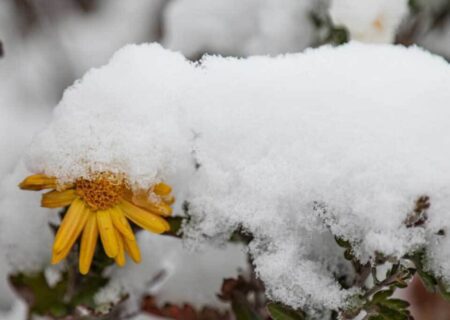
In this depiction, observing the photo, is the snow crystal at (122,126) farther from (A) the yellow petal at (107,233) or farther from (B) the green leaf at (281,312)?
(B) the green leaf at (281,312)

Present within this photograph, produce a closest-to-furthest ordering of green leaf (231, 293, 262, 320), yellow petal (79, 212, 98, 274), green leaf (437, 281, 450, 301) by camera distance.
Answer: green leaf (437, 281, 450, 301), yellow petal (79, 212, 98, 274), green leaf (231, 293, 262, 320)

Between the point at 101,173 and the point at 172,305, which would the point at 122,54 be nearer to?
the point at 101,173

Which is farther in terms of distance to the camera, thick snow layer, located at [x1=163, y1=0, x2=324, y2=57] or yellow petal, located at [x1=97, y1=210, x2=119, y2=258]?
thick snow layer, located at [x1=163, y1=0, x2=324, y2=57]

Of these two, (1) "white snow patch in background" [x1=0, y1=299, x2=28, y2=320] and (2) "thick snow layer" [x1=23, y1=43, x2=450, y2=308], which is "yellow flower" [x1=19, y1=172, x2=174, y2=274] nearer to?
(2) "thick snow layer" [x1=23, y1=43, x2=450, y2=308]

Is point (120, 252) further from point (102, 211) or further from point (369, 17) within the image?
point (369, 17)

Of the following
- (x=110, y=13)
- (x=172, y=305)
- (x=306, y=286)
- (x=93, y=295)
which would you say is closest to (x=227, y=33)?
(x=110, y=13)

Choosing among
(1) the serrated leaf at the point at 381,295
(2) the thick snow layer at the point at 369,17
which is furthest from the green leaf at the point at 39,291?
(2) the thick snow layer at the point at 369,17

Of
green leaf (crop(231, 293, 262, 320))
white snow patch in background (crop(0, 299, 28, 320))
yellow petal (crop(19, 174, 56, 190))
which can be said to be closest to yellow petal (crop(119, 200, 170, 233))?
yellow petal (crop(19, 174, 56, 190))
